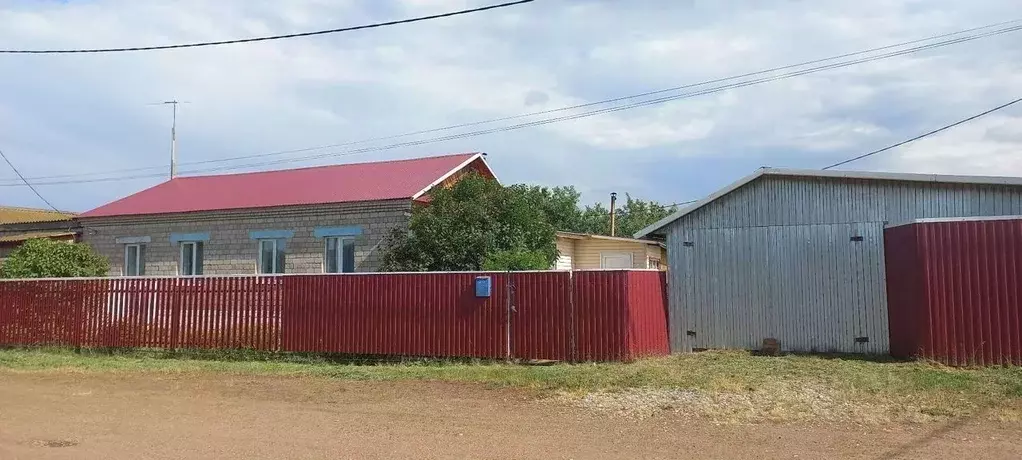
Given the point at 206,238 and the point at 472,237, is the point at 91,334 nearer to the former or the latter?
the point at 206,238

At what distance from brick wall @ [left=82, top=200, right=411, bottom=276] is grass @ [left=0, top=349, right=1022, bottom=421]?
18.6 feet

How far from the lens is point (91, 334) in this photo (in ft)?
59.2

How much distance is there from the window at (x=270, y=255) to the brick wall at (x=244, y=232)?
0.54 feet

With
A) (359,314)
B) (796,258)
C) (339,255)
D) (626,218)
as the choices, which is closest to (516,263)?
(359,314)

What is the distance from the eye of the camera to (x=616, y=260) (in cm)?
2575

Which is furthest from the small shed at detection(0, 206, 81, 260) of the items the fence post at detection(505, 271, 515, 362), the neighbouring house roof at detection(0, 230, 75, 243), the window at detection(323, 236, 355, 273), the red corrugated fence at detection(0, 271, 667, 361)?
the fence post at detection(505, 271, 515, 362)

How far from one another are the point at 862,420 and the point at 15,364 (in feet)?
49.0

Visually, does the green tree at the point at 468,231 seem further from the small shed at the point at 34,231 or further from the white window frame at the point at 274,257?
the small shed at the point at 34,231

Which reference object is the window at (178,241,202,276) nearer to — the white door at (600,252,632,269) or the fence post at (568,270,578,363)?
the white door at (600,252,632,269)

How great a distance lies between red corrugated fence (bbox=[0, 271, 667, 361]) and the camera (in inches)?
569

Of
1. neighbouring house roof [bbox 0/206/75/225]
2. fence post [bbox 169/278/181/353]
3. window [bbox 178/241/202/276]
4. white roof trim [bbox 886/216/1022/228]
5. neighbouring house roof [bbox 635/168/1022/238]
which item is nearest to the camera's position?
white roof trim [bbox 886/216/1022/228]

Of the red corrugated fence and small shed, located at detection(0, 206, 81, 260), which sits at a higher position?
small shed, located at detection(0, 206, 81, 260)

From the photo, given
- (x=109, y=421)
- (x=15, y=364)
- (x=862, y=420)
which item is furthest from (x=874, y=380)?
(x=15, y=364)

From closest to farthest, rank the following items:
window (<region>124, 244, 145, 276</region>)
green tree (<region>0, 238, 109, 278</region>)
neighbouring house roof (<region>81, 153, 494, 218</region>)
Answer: green tree (<region>0, 238, 109, 278</region>)
neighbouring house roof (<region>81, 153, 494, 218</region>)
window (<region>124, 244, 145, 276</region>)
